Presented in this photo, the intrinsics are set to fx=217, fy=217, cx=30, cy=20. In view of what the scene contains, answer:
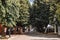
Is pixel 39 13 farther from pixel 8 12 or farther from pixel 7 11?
pixel 7 11

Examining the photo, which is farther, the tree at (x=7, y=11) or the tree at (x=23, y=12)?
the tree at (x=23, y=12)

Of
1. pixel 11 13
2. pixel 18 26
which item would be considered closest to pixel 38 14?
pixel 18 26

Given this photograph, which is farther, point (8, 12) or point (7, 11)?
point (8, 12)

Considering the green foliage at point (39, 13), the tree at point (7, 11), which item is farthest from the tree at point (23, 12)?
the tree at point (7, 11)

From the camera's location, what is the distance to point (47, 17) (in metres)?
51.8

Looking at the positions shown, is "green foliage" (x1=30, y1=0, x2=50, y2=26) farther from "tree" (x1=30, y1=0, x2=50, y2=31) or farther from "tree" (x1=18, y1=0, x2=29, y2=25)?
"tree" (x1=18, y1=0, x2=29, y2=25)

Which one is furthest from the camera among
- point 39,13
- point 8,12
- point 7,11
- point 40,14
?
point 39,13

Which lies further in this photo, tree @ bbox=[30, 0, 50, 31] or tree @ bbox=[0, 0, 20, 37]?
tree @ bbox=[30, 0, 50, 31]

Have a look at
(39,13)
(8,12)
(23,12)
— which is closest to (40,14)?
(39,13)

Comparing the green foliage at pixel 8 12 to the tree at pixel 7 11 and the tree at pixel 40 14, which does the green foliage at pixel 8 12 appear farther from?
the tree at pixel 40 14

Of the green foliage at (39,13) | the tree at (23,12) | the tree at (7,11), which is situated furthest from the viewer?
the green foliage at (39,13)

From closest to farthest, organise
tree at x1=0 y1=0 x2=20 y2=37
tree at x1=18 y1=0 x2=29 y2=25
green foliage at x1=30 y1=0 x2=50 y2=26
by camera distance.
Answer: tree at x1=0 y1=0 x2=20 y2=37 → tree at x1=18 y1=0 x2=29 y2=25 → green foliage at x1=30 y1=0 x2=50 y2=26

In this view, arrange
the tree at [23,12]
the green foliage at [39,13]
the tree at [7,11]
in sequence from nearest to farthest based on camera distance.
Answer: the tree at [7,11]
the tree at [23,12]
the green foliage at [39,13]

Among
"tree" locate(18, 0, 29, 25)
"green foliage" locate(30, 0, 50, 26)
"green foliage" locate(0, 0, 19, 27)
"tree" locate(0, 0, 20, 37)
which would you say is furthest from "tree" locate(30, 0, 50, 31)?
"tree" locate(0, 0, 20, 37)
